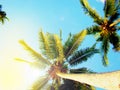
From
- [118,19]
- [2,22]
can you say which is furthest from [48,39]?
[2,22]

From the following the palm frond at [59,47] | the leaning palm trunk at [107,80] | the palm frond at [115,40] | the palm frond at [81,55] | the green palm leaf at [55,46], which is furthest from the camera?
the palm frond at [115,40]

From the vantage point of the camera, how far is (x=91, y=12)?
54.3ft

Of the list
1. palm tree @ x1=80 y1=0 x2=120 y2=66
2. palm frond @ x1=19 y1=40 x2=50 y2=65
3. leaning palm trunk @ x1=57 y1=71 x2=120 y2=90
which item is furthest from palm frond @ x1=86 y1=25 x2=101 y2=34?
leaning palm trunk @ x1=57 y1=71 x2=120 y2=90

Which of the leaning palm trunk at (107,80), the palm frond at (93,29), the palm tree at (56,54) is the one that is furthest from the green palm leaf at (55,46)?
the leaning palm trunk at (107,80)

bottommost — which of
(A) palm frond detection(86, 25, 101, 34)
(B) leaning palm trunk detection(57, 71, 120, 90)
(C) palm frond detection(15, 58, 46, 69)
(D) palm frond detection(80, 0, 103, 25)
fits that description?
(B) leaning palm trunk detection(57, 71, 120, 90)

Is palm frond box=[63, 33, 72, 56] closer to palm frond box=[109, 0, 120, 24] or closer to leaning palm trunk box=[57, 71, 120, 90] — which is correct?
palm frond box=[109, 0, 120, 24]

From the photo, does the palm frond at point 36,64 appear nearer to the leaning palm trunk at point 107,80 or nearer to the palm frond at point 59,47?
the palm frond at point 59,47

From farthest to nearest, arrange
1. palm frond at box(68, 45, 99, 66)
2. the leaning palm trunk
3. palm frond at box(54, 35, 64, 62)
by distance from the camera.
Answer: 1. palm frond at box(68, 45, 99, 66)
2. palm frond at box(54, 35, 64, 62)
3. the leaning palm trunk

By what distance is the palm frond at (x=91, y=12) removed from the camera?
53.8ft

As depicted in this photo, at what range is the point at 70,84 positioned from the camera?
54.2 ft

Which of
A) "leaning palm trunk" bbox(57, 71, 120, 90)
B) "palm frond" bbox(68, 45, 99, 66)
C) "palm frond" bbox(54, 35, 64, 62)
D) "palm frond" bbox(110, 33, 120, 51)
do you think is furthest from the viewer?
"palm frond" bbox(110, 33, 120, 51)

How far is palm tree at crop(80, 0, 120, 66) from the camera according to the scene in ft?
54.2

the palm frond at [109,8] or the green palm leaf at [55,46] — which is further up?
the palm frond at [109,8]

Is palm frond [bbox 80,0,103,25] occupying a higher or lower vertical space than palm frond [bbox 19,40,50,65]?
higher
